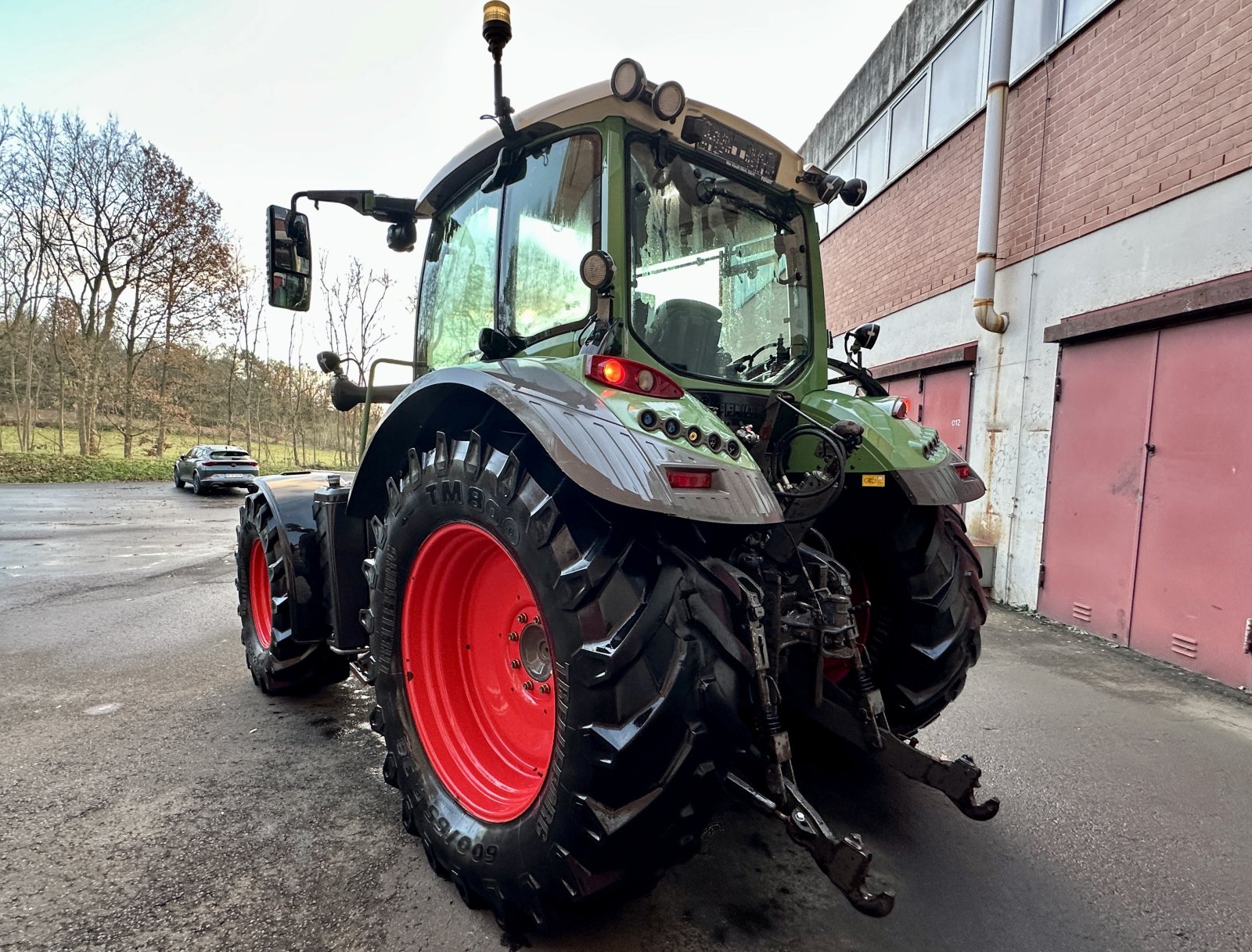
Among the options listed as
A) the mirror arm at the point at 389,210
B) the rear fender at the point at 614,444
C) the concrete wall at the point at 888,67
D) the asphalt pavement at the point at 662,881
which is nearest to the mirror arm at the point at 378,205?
the mirror arm at the point at 389,210

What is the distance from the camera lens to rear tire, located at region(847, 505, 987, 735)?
2277mm

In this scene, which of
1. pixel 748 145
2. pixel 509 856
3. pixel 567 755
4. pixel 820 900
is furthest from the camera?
pixel 748 145

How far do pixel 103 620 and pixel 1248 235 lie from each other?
8101 millimetres

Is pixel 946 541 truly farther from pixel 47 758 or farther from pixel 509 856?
pixel 47 758

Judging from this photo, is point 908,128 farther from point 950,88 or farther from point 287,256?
point 287,256

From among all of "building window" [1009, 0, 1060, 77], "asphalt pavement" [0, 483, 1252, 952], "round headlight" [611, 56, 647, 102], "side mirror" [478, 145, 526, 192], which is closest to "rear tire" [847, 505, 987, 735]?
"asphalt pavement" [0, 483, 1252, 952]

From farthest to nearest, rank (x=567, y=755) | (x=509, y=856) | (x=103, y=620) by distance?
(x=103, y=620), (x=509, y=856), (x=567, y=755)

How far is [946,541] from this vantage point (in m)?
2.37

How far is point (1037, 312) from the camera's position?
212 inches

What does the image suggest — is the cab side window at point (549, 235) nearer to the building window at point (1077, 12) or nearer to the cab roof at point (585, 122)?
the cab roof at point (585, 122)

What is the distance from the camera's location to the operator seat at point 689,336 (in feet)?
6.85

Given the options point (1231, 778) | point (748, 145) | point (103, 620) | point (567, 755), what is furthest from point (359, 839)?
point (103, 620)

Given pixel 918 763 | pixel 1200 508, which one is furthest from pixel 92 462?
pixel 1200 508

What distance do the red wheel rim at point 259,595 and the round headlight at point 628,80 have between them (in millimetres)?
3071
